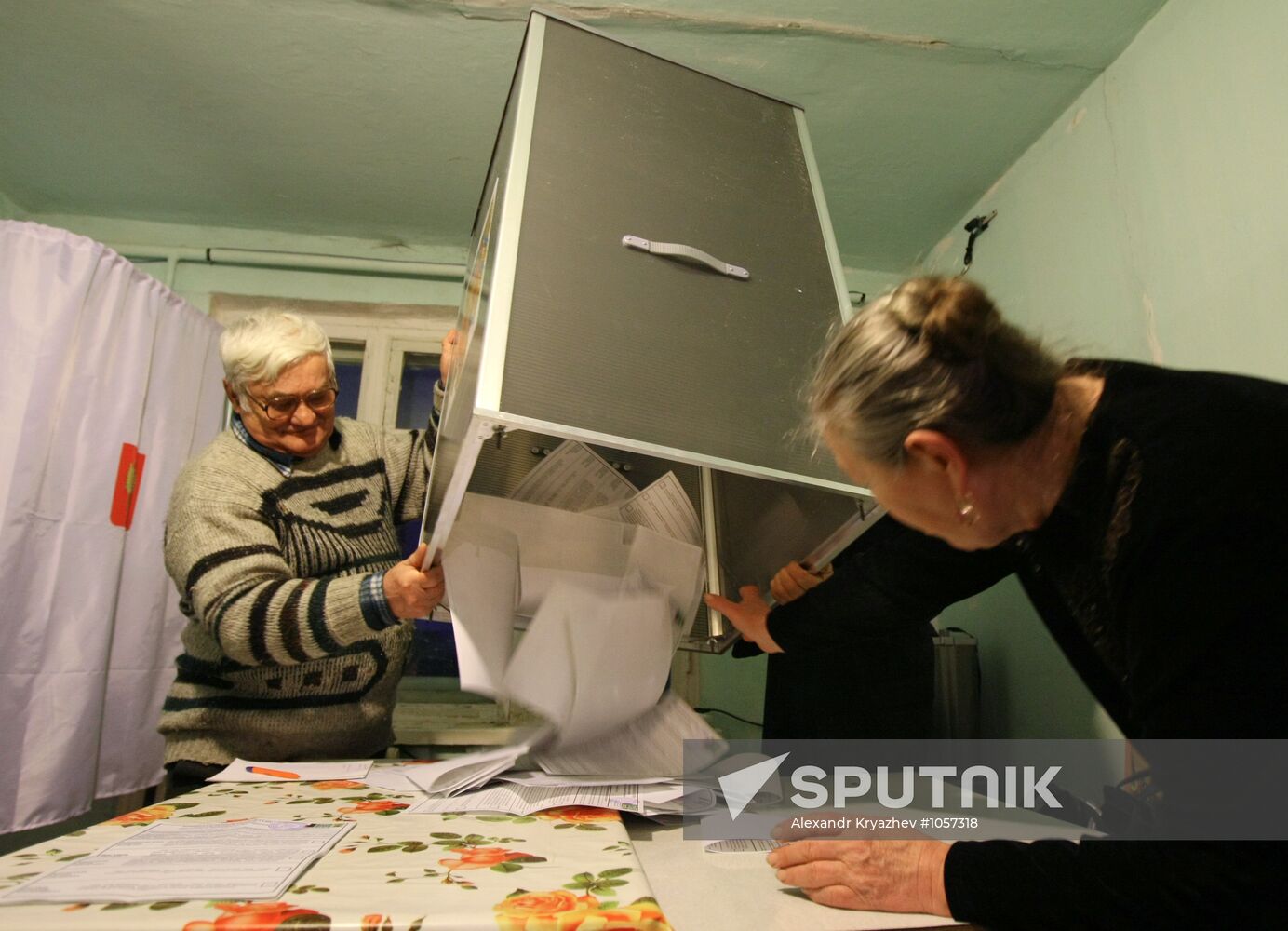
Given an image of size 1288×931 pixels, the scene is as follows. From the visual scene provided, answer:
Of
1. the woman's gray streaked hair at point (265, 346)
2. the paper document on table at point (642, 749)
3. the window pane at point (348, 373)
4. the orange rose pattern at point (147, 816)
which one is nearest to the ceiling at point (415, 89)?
the window pane at point (348, 373)

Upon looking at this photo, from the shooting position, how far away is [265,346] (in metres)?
1.26

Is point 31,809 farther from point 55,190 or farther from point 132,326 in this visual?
point 55,190

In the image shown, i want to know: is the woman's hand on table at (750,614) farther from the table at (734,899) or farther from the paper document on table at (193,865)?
the paper document on table at (193,865)

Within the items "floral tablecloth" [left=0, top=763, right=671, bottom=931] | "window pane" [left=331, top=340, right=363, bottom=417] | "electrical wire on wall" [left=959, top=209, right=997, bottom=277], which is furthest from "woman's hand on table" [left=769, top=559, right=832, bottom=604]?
"window pane" [left=331, top=340, right=363, bottom=417]

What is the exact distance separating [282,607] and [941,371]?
0.89 metres

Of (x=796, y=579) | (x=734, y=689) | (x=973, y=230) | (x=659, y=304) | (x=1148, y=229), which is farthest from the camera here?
(x=734, y=689)

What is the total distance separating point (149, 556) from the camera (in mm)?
1721

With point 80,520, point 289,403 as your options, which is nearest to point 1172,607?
point 289,403

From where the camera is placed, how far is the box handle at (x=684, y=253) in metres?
0.89

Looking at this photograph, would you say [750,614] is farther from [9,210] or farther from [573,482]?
[9,210]

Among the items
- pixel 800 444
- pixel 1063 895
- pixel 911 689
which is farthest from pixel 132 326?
pixel 1063 895

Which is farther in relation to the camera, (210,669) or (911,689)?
(911,689)

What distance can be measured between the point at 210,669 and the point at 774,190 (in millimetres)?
1136

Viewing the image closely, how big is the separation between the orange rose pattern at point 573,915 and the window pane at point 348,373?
6.23 feet
